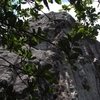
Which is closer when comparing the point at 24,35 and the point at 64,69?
the point at 24,35

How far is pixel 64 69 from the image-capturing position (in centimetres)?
843

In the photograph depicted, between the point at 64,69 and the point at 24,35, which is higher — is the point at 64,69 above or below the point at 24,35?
above

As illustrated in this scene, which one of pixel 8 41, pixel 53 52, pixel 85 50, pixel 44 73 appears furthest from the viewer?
pixel 85 50

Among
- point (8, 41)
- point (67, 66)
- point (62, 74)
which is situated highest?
point (67, 66)

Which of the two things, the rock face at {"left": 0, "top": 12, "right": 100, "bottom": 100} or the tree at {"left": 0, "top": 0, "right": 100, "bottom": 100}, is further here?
the rock face at {"left": 0, "top": 12, "right": 100, "bottom": 100}

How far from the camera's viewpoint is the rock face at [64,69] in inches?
254

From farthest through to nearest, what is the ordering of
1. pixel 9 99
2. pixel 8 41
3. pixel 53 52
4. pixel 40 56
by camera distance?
1. pixel 53 52
2. pixel 40 56
3. pixel 8 41
4. pixel 9 99

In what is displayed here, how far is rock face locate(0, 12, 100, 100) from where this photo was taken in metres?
6.46

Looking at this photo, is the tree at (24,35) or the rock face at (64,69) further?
the rock face at (64,69)

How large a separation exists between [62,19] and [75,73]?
516 cm

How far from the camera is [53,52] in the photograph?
929cm

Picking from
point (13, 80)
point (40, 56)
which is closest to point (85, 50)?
point (40, 56)

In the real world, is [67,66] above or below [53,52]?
below

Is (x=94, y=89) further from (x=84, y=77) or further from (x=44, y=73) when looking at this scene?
(x=44, y=73)
